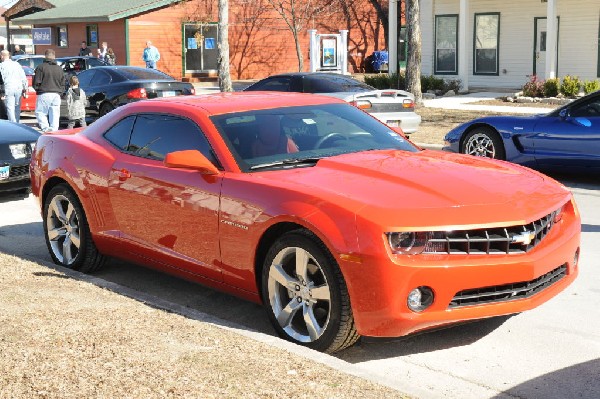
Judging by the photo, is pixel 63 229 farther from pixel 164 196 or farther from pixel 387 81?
pixel 387 81

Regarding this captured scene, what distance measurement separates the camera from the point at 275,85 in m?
17.9

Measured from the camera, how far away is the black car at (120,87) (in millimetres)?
→ 20781

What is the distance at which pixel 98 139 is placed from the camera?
7773 mm

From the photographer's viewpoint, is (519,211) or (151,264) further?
(151,264)

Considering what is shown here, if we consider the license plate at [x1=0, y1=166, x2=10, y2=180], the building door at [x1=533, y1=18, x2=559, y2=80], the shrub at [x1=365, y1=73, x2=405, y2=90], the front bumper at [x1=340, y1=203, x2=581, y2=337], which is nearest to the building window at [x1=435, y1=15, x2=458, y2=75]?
the shrub at [x1=365, y1=73, x2=405, y2=90]

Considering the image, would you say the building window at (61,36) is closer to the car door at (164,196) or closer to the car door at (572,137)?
the car door at (572,137)

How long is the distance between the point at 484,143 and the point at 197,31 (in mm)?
28679

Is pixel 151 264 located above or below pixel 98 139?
below

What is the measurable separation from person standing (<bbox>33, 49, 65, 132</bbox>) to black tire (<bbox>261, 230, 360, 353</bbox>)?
1310 cm

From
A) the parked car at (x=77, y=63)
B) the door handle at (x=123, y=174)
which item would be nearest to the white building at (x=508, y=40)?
the parked car at (x=77, y=63)

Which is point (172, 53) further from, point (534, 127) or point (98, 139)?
point (98, 139)

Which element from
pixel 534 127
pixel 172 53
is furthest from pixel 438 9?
pixel 534 127

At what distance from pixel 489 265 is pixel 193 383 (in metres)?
1.85

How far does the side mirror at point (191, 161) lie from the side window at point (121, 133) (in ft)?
3.69
